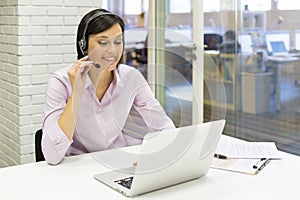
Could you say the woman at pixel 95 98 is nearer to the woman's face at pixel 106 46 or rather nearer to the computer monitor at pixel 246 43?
the woman's face at pixel 106 46

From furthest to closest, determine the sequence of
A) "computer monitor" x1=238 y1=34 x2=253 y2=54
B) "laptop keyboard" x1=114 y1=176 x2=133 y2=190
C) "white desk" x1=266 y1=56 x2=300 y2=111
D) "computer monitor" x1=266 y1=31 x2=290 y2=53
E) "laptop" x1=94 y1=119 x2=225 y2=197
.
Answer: "computer monitor" x1=238 y1=34 x2=253 y2=54 → "white desk" x1=266 y1=56 x2=300 y2=111 → "computer monitor" x1=266 y1=31 x2=290 y2=53 → "laptop keyboard" x1=114 y1=176 x2=133 y2=190 → "laptop" x1=94 y1=119 x2=225 y2=197

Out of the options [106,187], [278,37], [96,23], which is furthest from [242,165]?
[278,37]

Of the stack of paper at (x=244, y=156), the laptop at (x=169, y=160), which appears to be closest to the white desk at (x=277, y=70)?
the stack of paper at (x=244, y=156)

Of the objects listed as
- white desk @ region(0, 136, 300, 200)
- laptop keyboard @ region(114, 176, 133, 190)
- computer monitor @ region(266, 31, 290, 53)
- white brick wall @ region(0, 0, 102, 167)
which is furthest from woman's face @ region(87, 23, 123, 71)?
computer monitor @ region(266, 31, 290, 53)

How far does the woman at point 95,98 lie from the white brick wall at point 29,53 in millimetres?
983

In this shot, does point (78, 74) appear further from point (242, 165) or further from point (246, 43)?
point (246, 43)

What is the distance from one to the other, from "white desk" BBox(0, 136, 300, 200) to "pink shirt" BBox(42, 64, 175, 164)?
0.32 feet

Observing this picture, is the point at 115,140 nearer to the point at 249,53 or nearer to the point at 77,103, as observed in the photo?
the point at 77,103

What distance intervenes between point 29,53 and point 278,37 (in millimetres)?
1784

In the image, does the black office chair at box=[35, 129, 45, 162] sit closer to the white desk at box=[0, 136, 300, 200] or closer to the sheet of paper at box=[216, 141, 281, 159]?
the white desk at box=[0, 136, 300, 200]

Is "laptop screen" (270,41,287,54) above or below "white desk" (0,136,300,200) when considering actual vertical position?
above

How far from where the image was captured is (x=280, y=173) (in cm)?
142

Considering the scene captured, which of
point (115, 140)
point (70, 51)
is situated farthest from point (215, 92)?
point (115, 140)

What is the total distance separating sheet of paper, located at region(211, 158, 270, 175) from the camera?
1.44 m
